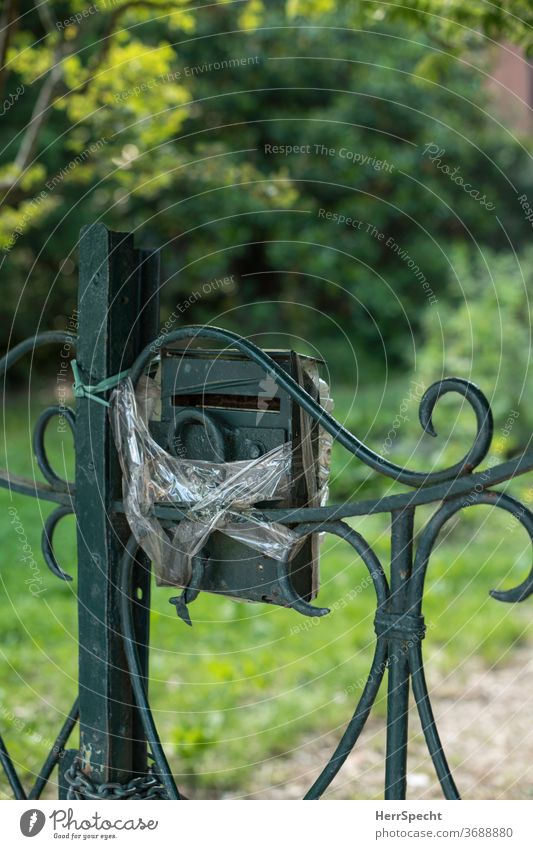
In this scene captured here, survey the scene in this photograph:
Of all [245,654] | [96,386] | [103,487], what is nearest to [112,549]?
[103,487]

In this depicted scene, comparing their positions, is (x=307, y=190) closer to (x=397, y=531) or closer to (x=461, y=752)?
(x=461, y=752)

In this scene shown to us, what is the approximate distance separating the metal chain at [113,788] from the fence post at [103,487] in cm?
2

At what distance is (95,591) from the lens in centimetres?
121

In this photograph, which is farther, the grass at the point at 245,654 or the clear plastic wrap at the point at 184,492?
the grass at the point at 245,654

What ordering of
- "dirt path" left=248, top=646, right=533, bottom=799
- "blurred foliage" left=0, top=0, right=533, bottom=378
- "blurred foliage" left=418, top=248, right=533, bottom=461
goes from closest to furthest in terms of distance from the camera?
"dirt path" left=248, top=646, right=533, bottom=799 < "blurred foliage" left=418, top=248, right=533, bottom=461 < "blurred foliage" left=0, top=0, right=533, bottom=378

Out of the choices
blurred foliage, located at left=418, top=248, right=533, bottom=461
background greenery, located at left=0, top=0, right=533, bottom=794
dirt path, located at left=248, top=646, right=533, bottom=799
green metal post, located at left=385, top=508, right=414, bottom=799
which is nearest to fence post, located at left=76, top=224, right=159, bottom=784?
background greenery, located at left=0, top=0, right=533, bottom=794

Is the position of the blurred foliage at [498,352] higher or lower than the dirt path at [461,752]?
higher

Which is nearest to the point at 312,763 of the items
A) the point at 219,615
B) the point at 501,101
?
the point at 219,615

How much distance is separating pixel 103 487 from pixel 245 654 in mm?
2347

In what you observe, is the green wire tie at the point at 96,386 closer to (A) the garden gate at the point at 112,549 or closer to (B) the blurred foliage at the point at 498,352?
(A) the garden gate at the point at 112,549

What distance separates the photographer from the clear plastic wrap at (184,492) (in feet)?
3.57

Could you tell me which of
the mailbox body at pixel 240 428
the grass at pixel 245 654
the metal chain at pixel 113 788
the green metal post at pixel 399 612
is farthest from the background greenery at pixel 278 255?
the metal chain at pixel 113 788

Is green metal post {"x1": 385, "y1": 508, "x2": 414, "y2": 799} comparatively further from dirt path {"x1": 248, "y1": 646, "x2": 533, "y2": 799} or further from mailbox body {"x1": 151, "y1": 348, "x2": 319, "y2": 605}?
dirt path {"x1": 248, "y1": 646, "x2": 533, "y2": 799}

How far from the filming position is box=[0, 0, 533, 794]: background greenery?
2906mm
